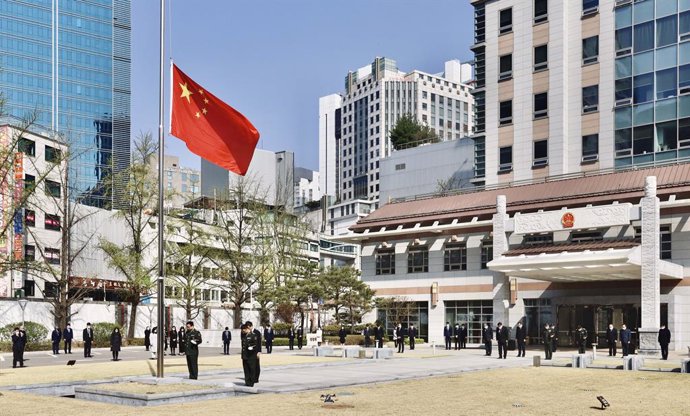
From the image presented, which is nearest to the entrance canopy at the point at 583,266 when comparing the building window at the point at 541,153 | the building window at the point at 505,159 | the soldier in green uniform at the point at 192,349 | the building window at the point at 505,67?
the building window at the point at 541,153

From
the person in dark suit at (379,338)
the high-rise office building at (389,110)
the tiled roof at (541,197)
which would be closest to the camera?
the person in dark suit at (379,338)

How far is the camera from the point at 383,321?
6203 centimetres

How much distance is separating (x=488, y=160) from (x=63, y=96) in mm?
94083

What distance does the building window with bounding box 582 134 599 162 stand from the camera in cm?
6366

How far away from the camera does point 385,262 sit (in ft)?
204

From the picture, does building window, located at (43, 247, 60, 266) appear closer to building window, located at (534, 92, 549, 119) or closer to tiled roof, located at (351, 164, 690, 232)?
tiled roof, located at (351, 164, 690, 232)

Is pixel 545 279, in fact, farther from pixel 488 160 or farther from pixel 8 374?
pixel 8 374

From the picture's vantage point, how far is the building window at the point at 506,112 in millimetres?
68375

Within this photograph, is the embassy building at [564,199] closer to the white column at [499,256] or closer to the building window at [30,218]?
the white column at [499,256]

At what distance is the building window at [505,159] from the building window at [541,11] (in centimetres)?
1026

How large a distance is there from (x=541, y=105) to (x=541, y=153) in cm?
376

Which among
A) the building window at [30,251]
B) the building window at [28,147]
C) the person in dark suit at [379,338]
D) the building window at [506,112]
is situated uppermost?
the building window at [506,112]

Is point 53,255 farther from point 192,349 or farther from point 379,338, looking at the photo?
point 192,349

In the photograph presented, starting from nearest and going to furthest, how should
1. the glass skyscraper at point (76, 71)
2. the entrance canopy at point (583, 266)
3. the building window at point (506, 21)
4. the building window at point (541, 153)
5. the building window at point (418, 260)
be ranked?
the entrance canopy at point (583, 266)
the building window at point (418, 260)
the building window at point (541, 153)
the building window at point (506, 21)
the glass skyscraper at point (76, 71)
